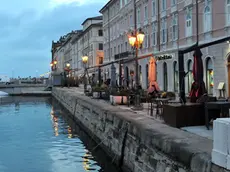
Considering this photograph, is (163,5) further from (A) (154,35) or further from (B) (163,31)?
(A) (154,35)

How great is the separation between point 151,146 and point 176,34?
81.7 feet

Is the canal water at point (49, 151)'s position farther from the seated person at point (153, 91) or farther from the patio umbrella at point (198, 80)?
the seated person at point (153, 91)

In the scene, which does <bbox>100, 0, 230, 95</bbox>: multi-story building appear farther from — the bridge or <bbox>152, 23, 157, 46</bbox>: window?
the bridge

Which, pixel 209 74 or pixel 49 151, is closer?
pixel 49 151

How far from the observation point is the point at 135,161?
37.7 feet

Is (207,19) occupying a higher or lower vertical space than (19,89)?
higher

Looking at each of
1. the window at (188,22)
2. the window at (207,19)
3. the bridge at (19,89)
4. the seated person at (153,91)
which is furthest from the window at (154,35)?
the bridge at (19,89)

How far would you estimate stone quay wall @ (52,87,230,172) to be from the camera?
7.46 meters

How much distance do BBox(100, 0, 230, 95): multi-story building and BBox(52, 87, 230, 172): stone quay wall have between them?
866 cm

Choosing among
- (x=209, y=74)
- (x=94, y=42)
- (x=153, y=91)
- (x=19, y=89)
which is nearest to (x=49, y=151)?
(x=153, y=91)

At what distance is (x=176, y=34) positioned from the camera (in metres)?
33.6

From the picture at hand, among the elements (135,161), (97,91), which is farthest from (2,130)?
(135,161)

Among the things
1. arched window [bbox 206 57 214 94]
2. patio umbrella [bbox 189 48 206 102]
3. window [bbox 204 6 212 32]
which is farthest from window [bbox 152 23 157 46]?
patio umbrella [bbox 189 48 206 102]

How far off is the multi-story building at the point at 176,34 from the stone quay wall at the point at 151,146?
8.66 meters
